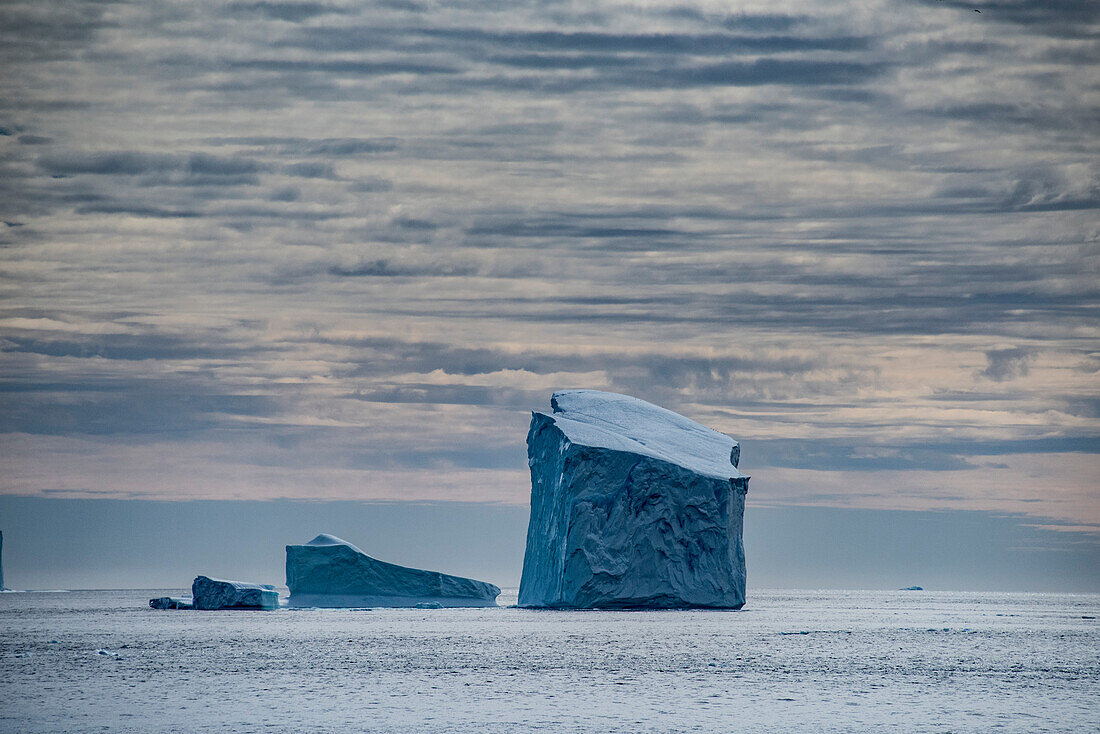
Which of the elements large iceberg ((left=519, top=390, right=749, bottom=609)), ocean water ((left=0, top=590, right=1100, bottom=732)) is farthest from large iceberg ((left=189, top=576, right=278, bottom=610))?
large iceberg ((left=519, top=390, right=749, bottom=609))

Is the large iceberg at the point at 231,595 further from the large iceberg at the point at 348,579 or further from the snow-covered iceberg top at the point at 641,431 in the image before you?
the snow-covered iceberg top at the point at 641,431

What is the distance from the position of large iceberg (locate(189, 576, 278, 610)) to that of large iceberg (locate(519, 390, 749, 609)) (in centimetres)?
937

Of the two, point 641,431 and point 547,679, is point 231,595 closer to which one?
point 641,431

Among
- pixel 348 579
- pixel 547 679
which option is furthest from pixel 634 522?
pixel 547 679

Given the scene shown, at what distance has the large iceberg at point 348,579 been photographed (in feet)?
145

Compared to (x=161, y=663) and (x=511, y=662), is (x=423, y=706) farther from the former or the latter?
(x=161, y=663)

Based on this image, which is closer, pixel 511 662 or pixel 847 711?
pixel 847 711

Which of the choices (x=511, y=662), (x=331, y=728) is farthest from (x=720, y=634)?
(x=331, y=728)

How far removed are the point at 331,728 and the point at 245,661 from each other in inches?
346

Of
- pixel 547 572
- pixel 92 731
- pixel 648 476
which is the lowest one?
pixel 92 731

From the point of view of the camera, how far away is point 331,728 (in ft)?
43.5

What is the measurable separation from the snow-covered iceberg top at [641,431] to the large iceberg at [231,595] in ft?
36.9

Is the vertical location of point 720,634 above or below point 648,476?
below

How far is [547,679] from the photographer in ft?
60.4
